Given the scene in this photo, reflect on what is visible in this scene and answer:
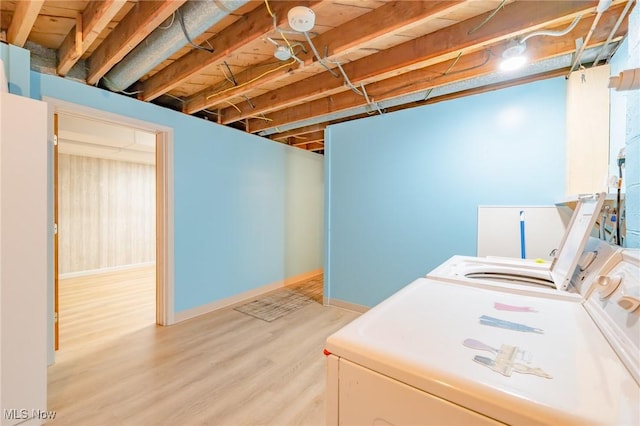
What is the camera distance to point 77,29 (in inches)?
67.1

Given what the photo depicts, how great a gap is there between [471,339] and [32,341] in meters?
2.04

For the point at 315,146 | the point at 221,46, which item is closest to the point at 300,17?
the point at 221,46

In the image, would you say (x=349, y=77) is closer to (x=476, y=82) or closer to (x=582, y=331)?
(x=476, y=82)

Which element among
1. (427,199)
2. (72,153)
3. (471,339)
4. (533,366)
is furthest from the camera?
(72,153)

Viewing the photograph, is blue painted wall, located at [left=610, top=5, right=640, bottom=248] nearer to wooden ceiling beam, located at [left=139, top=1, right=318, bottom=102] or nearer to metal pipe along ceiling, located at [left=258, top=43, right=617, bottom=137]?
metal pipe along ceiling, located at [left=258, top=43, right=617, bottom=137]

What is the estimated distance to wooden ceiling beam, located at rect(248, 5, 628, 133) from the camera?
1.63 m

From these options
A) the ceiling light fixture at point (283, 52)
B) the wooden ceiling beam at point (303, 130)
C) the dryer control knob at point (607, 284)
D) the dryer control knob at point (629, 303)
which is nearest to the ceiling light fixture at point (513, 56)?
the ceiling light fixture at point (283, 52)

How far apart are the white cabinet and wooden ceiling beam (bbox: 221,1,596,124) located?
6.27ft

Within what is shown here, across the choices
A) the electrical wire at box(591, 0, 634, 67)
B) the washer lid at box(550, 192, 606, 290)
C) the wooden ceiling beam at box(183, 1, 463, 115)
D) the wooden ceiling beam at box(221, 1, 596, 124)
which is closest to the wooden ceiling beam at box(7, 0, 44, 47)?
the wooden ceiling beam at box(183, 1, 463, 115)

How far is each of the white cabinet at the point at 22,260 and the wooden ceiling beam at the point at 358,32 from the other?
56.1 inches

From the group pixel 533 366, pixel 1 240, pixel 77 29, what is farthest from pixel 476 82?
pixel 1 240

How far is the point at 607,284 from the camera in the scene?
0.74 m

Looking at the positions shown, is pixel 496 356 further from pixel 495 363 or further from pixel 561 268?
pixel 561 268

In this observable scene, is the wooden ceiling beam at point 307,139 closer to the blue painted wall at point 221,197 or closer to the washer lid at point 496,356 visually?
the blue painted wall at point 221,197
